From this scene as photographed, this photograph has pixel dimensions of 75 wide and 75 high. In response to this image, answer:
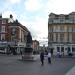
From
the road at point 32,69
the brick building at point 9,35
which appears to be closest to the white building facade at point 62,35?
the brick building at point 9,35

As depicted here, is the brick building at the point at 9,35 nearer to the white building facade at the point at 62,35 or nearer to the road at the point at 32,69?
the white building facade at the point at 62,35

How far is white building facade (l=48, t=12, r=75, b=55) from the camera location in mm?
104688

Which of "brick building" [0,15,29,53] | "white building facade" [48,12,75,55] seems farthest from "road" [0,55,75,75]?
"brick building" [0,15,29,53]

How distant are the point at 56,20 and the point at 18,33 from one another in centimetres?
1587

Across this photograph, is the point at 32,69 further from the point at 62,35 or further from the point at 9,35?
the point at 9,35

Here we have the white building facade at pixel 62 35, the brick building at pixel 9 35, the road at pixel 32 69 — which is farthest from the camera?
the brick building at pixel 9 35

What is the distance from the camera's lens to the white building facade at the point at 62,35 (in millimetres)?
104688

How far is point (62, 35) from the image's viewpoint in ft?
343

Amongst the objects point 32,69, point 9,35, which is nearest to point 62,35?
point 9,35

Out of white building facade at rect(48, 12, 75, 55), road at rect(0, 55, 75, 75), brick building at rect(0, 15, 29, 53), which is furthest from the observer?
brick building at rect(0, 15, 29, 53)

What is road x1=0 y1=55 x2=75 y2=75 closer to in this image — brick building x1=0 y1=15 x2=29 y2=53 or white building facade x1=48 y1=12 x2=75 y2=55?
white building facade x1=48 y1=12 x2=75 y2=55

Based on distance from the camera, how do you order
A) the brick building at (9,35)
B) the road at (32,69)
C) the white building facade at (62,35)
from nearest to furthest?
the road at (32,69), the white building facade at (62,35), the brick building at (9,35)

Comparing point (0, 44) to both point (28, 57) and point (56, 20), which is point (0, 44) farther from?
point (28, 57)

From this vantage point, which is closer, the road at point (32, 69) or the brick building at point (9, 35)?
the road at point (32, 69)
